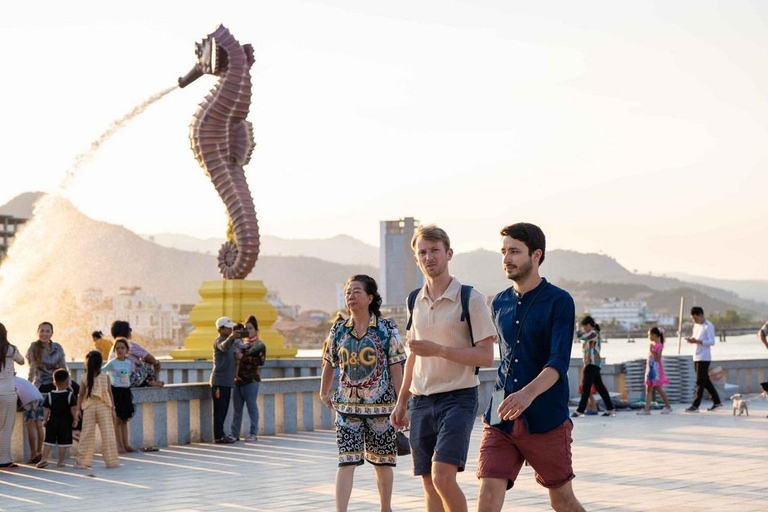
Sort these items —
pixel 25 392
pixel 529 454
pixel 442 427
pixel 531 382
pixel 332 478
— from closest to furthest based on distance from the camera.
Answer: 1. pixel 531 382
2. pixel 529 454
3. pixel 442 427
4. pixel 332 478
5. pixel 25 392

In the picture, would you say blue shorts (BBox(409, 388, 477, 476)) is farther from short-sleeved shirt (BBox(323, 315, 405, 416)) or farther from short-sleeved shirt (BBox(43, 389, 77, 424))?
short-sleeved shirt (BBox(43, 389, 77, 424))

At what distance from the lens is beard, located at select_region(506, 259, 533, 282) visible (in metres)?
6.56

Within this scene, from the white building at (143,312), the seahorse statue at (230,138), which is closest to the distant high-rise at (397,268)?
the white building at (143,312)

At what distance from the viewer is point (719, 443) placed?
45.9 feet

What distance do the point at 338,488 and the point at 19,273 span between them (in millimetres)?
25780

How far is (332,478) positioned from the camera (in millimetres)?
11500

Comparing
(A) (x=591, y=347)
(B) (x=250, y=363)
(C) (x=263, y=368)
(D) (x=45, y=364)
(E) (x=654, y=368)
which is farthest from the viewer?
(C) (x=263, y=368)

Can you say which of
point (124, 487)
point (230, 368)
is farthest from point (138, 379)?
point (124, 487)

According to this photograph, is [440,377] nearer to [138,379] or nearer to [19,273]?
[138,379]

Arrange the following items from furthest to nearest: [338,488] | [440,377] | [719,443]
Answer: [719,443], [338,488], [440,377]

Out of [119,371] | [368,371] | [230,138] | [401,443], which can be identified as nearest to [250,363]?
[119,371]

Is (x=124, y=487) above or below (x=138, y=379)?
below

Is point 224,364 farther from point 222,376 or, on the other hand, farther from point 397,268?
point 397,268

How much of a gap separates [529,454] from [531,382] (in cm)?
42
